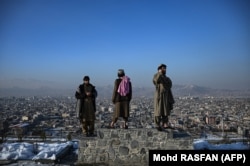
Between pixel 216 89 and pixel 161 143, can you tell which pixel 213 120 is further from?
pixel 216 89

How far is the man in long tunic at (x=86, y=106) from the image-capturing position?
8711 mm

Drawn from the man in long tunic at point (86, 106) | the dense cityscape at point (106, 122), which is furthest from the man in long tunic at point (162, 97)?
the man in long tunic at point (86, 106)

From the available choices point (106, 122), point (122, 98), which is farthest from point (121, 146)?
point (106, 122)

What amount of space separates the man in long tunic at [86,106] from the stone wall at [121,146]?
0.56 meters

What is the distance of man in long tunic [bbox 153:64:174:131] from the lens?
844 cm

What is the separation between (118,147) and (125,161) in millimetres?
417

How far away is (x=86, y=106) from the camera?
28.7 feet

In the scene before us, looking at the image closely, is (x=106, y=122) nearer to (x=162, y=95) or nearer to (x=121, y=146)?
(x=121, y=146)

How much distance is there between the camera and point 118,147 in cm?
823

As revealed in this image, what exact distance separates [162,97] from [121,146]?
174 cm

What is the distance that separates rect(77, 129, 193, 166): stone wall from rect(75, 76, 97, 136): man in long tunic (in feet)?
1.85

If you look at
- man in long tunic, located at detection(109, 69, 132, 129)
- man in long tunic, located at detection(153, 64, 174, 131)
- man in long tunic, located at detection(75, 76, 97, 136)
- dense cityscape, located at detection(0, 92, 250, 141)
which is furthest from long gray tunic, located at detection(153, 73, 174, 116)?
man in long tunic, located at detection(75, 76, 97, 136)

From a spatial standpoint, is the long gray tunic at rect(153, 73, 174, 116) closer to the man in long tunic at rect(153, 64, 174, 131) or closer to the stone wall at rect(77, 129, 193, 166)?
the man in long tunic at rect(153, 64, 174, 131)

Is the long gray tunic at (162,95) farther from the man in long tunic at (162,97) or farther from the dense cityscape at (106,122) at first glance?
the dense cityscape at (106,122)
